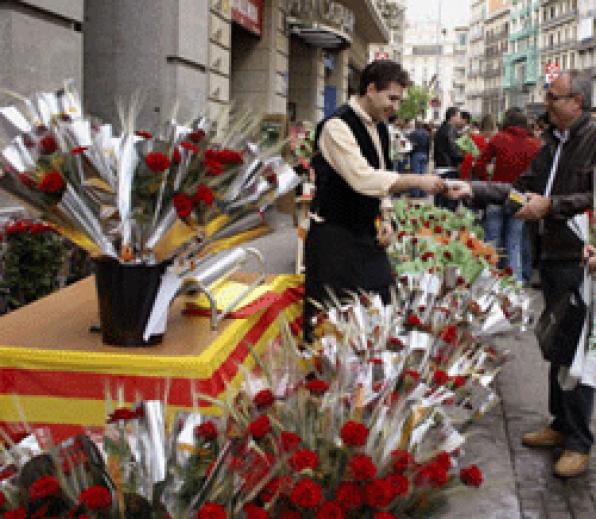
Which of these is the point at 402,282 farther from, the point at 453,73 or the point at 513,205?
the point at 453,73

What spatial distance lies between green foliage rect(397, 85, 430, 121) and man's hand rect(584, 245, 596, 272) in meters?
45.5

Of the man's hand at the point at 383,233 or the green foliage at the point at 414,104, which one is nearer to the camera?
the man's hand at the point at 383,233

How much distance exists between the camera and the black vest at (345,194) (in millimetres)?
4410

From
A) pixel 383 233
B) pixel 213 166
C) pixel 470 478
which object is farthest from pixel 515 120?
pixel 470 478

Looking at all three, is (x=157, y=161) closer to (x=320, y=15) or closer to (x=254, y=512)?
(x=254, y=512)

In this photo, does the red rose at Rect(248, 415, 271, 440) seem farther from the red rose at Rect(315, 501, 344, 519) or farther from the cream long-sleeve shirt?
the cream long-sleeve shirt

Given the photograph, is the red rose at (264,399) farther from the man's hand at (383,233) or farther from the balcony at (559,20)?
the balcony at (559,20)

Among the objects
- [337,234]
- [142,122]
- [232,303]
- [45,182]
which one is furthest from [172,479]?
[142,122]

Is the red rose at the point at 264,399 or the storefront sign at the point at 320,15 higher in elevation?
the storefront sign at the point at 320,15

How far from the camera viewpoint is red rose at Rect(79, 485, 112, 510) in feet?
5.96

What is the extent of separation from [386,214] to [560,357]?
129cm

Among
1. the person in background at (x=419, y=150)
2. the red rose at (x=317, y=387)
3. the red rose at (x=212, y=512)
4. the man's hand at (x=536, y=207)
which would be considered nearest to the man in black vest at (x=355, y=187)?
the man's hand at (x=536, y=207)

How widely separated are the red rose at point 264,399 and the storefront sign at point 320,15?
58.6ft

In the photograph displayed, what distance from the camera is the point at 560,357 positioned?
4.28m
